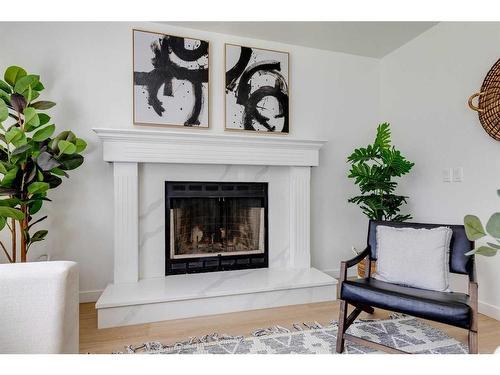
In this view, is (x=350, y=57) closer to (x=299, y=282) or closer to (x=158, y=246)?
(x=299, y=282)

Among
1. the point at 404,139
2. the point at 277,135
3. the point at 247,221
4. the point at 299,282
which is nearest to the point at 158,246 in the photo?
the point at 247,221

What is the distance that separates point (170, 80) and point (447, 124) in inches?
97.5

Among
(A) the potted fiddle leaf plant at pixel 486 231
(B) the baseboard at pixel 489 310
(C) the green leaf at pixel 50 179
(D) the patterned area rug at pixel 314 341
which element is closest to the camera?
(A) the potted fiddle leaf plant at pixel 486 231

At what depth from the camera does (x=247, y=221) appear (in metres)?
3.04

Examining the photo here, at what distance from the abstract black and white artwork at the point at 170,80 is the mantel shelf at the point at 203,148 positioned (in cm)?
20

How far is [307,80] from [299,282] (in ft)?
6.64

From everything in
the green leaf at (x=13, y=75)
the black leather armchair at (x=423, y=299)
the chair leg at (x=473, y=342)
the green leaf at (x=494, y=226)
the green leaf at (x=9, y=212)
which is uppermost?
the green leaf at (x=13, y=75)

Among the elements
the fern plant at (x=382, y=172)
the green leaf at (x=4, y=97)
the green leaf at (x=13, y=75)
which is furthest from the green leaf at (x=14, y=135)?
the fern plant at (x=382, y=172)

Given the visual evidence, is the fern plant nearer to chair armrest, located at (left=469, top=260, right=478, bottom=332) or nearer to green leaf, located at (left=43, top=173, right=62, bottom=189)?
chair armrest, located at (left=469, top=260, right=478, bottom=332)

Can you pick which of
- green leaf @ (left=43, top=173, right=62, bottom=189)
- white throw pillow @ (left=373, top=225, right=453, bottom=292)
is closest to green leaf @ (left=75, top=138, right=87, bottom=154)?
green leaf @ (left=43, top=173, right=62, bottom=189)

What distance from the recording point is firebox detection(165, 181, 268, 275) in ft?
9.21

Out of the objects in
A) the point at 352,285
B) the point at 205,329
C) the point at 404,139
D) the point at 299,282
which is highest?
the point at 404,139

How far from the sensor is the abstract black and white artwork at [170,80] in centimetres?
266

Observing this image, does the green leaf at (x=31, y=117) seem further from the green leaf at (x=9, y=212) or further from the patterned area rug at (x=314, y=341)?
the patterned area rug at (x=314, y=341)
